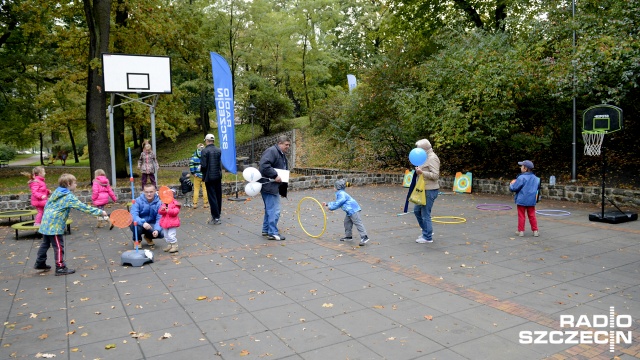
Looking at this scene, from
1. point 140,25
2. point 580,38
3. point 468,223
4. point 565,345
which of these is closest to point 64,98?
point 140,25

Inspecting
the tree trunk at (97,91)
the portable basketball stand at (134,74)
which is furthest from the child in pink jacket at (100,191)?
the tree trunk at (97,91)

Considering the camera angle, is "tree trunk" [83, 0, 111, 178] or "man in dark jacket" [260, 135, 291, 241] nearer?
"man in dark jacket" [260, 135, 291, 241]

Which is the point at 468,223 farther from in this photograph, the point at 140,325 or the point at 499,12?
the point at 499,12

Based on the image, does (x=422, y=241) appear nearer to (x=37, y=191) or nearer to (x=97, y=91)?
(x=37, y=191)

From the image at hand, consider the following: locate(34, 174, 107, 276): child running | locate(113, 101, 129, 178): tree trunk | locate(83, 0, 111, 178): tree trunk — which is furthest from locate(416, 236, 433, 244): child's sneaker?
locate(113, 101, 129, 178): tree trunk

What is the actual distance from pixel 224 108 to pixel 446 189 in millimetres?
8925

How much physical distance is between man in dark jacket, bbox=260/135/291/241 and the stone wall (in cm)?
482

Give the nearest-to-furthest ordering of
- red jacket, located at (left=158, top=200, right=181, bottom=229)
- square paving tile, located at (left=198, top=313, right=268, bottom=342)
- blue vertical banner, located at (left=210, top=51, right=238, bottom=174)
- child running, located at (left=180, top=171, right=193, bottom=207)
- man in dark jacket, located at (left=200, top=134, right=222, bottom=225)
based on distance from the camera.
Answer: square paving tile, located at (left=198, top=313, right=268, bottom=342)
red jacket, located at (left=158, top=200, right=181, bottom=229)
man in dark jacket, located at (left=200, top=134, right=222, bottom=225)
child running, located at (left=180, top=171, right=193, bottom=207)
blue vertical banner, located at (left=210, top=51, right=238, bottom=174)

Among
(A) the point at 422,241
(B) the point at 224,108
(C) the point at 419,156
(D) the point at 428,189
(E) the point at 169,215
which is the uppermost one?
(B) the point at 224,108

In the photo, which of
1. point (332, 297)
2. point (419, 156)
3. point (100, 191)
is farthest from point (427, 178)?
point (100, 191)

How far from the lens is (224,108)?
15.6 metres

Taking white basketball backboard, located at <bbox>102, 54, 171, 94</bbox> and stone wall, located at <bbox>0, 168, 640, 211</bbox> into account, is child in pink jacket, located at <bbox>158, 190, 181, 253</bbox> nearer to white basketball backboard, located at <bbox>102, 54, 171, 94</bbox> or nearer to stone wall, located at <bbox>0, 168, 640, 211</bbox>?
stone wall, located at <bbox>0, 168, 640, 211</bbox>

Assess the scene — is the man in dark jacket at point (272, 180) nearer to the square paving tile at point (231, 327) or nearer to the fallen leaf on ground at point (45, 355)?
the square paving tile at point (231, 327)

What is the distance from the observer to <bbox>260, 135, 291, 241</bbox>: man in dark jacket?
8.62m
